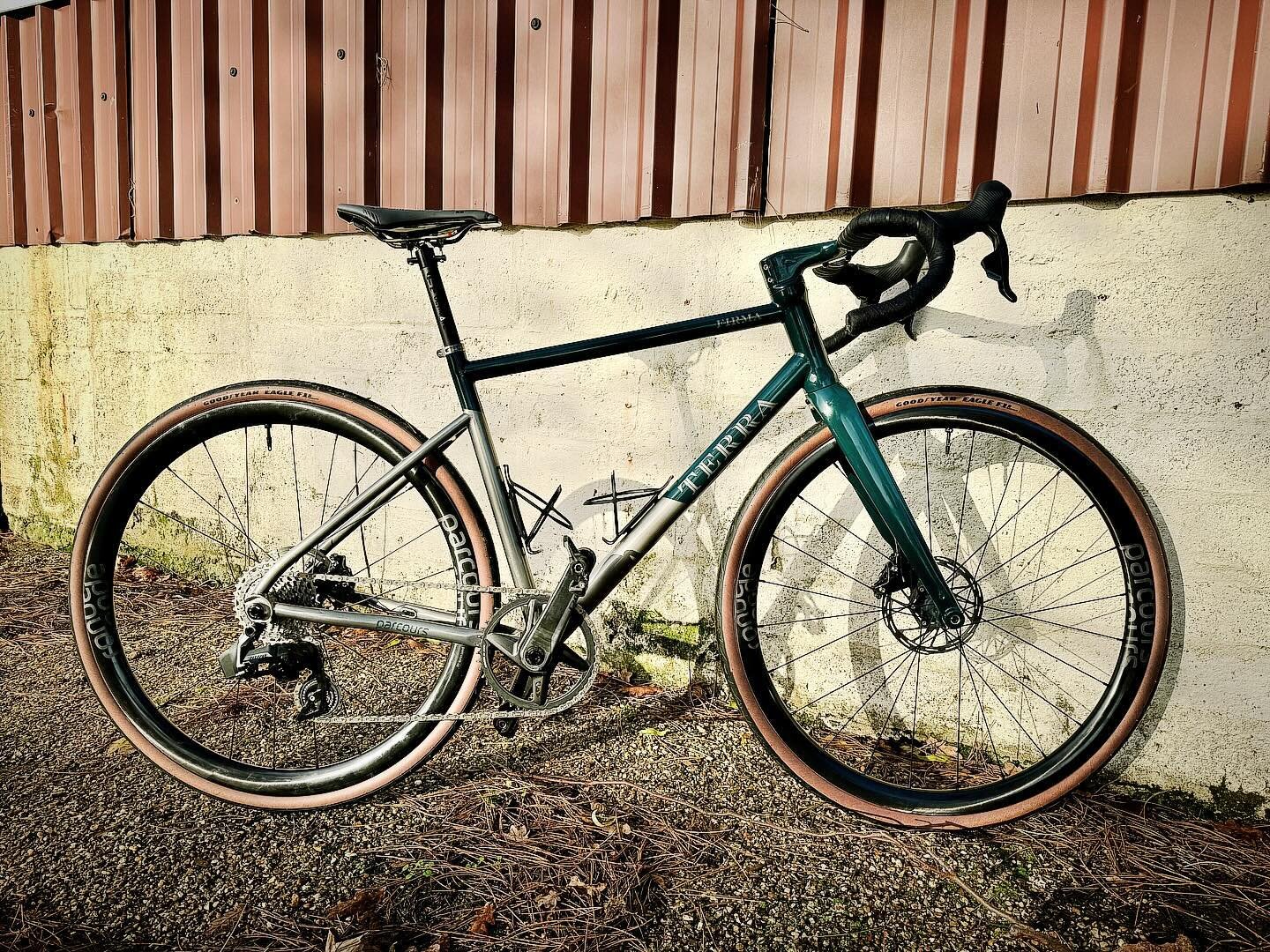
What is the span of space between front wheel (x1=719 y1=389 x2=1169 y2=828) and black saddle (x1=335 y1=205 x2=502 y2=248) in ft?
3.08

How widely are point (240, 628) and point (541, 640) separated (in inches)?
30.8

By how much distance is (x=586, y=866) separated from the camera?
6.04 ft

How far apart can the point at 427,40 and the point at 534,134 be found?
567 millimetres

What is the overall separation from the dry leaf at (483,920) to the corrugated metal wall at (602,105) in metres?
1.95

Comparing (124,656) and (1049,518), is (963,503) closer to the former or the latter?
(1049,518)

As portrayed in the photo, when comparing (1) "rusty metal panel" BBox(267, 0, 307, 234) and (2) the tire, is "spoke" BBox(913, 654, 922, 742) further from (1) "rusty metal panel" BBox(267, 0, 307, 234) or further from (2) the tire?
(1) "rusty metal panel" BBox(267, 0, 307, 234)

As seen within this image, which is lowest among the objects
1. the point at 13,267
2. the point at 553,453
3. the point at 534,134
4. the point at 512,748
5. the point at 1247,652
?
the point at 512,748

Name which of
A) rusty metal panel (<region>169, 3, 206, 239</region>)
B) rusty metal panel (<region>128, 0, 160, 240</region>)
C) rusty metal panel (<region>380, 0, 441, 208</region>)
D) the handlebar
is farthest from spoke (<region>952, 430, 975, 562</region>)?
rusty metal panel (<region>128, 0, 160, 240</region>)

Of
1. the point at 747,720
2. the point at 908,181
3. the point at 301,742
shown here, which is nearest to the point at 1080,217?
the point at 908,181

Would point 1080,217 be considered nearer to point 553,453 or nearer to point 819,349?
point 819,349

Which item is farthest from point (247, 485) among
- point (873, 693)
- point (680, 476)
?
point (873, 693)

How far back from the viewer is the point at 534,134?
2650 mm

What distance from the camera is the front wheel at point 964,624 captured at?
185 centimetres

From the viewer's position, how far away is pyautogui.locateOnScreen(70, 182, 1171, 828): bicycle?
1841 millimetres
